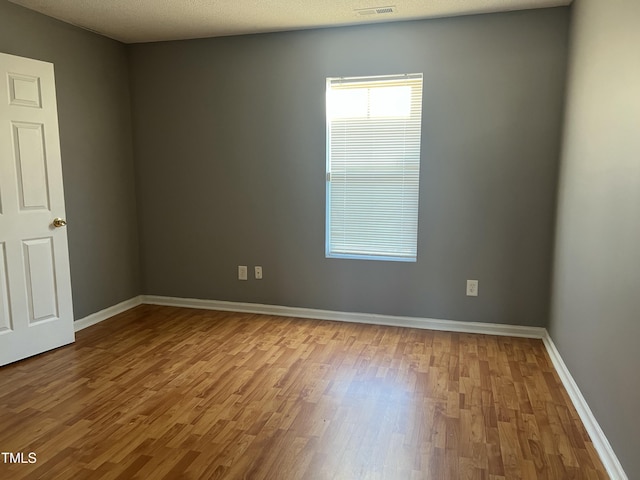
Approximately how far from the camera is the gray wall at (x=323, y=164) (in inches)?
137

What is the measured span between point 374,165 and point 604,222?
6.27 ft

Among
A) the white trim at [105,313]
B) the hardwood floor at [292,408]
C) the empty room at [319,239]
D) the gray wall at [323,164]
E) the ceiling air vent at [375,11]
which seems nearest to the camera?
the hardwood floor at [292,408]

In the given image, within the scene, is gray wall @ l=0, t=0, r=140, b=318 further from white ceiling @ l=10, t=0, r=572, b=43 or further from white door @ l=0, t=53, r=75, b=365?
white door @ l=0, t=53, r=75, b=365

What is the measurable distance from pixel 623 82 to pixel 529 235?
5.33ft

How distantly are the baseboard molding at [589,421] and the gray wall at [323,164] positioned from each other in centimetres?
63

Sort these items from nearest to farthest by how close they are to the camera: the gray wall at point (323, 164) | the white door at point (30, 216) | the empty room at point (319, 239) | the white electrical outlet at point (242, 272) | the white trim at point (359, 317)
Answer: the empty room at point (319, 239) → the white door at point (30, 216) → the gray wall at point (323, 164) → the white trim at point (359, 317) → the white electrical outlet at point (242, 272)

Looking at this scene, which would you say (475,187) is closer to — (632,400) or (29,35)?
(632,400)

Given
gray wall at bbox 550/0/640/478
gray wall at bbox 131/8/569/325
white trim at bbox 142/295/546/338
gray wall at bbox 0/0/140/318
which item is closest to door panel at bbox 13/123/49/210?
gray wall at bbox 0/0/140/318

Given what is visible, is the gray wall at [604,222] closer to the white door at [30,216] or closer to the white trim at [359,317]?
the white trim at [359,317]

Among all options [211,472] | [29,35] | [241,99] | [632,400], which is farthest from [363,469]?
[29,35]

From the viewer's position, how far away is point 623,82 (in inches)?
83.0

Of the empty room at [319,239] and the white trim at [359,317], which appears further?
the white trim at [359,317]

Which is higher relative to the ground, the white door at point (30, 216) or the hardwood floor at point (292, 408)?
the white door at point (30, 216)

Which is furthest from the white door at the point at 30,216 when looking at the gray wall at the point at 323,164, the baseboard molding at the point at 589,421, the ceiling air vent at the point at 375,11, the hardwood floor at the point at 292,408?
the baseboard molding at the point at 589,421
